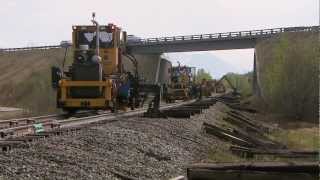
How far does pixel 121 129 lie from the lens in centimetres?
1573

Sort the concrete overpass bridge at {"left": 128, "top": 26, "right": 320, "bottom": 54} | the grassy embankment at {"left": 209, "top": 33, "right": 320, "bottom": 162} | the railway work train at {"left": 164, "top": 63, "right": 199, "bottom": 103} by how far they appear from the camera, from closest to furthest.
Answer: the grassy embankment at {"left": 209, "top": 33, "right": 320, "bottom": 162} → the railway work train at {"left": 164, "top": 63, "right": 199, "bottom": 103} → the concrete overpass bridge at {"left": 128, "top": 26, "right": 320, "bottom": 54}

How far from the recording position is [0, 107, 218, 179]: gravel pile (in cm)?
942

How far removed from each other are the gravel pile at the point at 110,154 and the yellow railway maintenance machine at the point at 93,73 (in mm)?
5010

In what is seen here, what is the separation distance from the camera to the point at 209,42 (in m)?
78.3

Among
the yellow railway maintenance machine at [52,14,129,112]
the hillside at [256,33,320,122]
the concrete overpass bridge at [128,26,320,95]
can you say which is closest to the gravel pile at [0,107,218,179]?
the yellow railway maintenance machine at [52,14,129,112]

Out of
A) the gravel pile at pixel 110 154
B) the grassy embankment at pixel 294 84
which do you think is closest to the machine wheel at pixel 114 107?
the gravel pile at pixel 110 154

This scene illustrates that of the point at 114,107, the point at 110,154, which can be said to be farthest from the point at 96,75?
the point at 110,154

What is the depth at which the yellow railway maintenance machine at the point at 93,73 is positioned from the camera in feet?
72.8

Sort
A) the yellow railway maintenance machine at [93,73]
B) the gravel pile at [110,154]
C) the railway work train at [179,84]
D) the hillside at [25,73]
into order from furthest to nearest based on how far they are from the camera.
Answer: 1. the hillside at [25,73]
2. the railway work train at [179,84]
3. the yellow railway maintenance machine at [93,73]
4. the gravel pile at [110,154]

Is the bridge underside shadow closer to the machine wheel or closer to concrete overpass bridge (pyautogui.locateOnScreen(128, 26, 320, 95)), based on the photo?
concrete overpass bridge (pyautogui.locateOnScreen(128, 26, 320, 95))

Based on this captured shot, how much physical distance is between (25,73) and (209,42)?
39481 mm

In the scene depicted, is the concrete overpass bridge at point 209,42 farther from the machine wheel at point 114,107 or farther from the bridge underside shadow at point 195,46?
the machine wheel at point 114,107

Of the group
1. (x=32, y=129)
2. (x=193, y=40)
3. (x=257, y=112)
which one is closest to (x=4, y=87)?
(x=193, y=40)

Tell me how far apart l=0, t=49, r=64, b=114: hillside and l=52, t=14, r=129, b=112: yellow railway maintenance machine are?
112 ft
